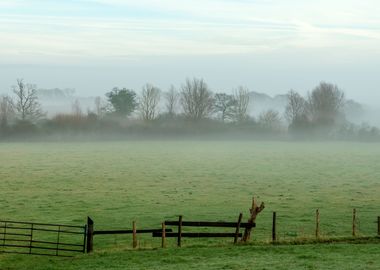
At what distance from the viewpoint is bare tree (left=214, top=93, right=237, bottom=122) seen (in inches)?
6407

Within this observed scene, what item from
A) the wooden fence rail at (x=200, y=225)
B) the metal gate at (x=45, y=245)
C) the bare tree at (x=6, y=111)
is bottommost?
the metal gate at (x=45, y=245)

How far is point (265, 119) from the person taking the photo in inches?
6368

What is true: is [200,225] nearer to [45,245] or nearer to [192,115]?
[45,245]

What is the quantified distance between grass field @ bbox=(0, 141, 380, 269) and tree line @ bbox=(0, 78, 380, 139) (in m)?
51.3

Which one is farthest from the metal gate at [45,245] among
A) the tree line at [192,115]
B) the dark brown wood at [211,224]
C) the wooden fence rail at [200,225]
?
the tree line at [192,115]

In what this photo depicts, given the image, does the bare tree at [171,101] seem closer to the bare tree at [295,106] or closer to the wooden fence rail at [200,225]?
the bare tree at [295,106]

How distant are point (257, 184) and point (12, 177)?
83.8 feet

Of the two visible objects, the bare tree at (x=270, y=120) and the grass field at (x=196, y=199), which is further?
the bare tree at (x=270, y=120)

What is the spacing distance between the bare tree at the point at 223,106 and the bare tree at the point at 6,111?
5364 centimetres

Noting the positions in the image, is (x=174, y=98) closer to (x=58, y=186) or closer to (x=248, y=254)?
(x=58, y=186)

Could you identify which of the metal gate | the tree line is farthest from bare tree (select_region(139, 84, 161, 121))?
the metal gate

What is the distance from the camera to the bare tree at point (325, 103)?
16296 cm

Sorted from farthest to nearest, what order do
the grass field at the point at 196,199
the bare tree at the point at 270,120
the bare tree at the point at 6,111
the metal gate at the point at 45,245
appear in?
1. the bare tree at the point at 270,120
2. the bare tree at the point at 6,111
3. the metal gate at the point at 45,245
4. the grass field at the point at 196,199

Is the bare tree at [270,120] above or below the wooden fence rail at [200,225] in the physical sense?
above
